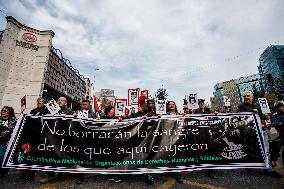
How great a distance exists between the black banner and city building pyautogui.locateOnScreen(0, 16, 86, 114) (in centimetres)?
2171

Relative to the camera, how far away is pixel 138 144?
4.85 metres

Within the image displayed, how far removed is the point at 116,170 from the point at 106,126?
3.22 feet

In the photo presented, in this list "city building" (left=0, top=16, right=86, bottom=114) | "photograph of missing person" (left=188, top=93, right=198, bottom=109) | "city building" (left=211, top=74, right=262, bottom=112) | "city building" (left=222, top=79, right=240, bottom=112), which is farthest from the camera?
"city building" (left=222, top=79, right=240, bottom=112)

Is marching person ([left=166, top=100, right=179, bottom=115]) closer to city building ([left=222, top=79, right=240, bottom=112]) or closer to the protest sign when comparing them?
the protest sign

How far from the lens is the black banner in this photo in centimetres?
468

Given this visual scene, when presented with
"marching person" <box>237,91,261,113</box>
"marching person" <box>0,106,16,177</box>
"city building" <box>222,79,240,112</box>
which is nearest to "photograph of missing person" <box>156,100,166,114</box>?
"marching person" <box>237,91,261,113</box>

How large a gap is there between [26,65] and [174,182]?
26.3 metres

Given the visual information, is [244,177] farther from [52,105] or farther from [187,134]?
[52,105]

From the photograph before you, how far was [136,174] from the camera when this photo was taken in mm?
4980

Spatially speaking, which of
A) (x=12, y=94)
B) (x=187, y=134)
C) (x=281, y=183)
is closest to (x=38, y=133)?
(x=187, y=134)

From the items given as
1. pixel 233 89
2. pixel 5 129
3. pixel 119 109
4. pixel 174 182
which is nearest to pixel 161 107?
pixel 119 109

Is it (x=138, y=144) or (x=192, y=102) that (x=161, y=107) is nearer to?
(x=192, y=102)

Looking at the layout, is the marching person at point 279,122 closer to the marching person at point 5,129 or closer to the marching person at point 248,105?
the marching person at point 248,105

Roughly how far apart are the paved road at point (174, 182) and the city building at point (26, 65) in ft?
72.5
